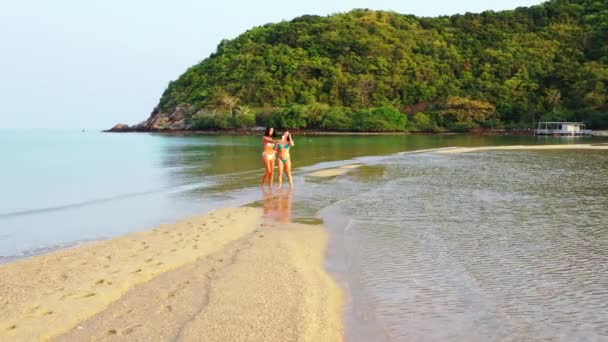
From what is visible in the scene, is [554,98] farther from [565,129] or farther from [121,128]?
[121,128]

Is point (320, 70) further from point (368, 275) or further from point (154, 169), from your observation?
point (368, 275)

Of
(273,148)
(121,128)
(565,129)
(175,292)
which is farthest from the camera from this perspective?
(121,128)

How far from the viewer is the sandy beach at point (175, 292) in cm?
555

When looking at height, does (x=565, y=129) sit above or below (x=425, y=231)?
above

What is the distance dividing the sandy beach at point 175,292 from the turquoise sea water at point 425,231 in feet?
2.07

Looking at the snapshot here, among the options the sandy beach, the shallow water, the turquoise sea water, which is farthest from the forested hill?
the sandy beach

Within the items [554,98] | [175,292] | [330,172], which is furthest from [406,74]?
[175,292]

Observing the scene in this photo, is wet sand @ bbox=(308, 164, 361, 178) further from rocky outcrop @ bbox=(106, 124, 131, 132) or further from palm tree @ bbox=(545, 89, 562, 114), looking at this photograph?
rocky outcrop @ bbox=(106, 124, 131, 132)

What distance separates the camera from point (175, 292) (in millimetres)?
6832

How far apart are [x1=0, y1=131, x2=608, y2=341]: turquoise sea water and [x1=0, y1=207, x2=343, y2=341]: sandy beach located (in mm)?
631

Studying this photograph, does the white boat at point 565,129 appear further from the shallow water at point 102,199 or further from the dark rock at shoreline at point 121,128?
the dark rock at shoreline at point 121,128

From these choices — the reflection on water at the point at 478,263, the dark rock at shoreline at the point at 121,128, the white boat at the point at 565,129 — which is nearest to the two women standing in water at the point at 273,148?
the reflection on water at the point at 478,263

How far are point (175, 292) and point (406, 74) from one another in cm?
13497

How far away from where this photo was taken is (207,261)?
338 inches
